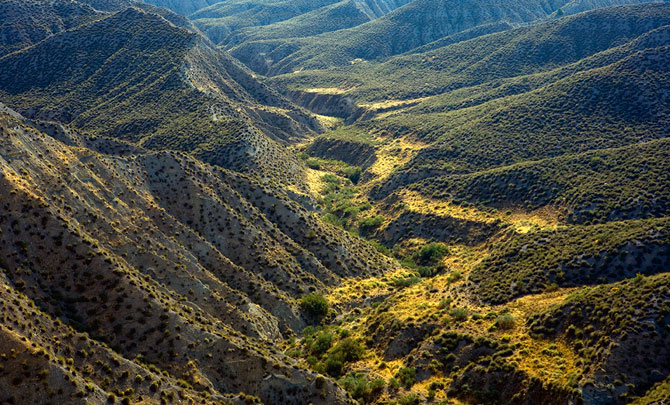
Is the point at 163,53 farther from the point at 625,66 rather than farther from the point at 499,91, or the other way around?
the point at 625,66

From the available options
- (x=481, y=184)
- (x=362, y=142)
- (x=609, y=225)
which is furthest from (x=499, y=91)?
(x=609, y=225)

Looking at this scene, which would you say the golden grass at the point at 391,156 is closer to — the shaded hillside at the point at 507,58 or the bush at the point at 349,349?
the shaded hillside at the point at 507,58

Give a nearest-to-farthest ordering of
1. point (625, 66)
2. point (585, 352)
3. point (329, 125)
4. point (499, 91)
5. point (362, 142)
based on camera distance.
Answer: point (585, 352) → point (625, 66) → point (362, 142) → point (499, 91) → point (329, 125)

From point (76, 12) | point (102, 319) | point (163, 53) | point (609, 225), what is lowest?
point (609, 225)

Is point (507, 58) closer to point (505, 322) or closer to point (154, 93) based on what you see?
point (154, 93)

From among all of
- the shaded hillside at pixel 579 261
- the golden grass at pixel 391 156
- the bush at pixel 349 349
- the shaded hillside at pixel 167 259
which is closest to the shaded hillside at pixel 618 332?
the shaded hillside at pixel 579 261
